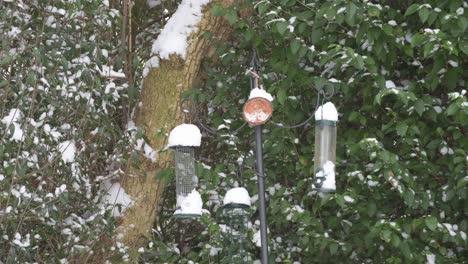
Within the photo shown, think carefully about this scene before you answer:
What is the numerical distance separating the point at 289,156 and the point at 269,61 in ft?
1.76

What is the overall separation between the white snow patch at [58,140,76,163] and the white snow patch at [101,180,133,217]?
0.48 meters

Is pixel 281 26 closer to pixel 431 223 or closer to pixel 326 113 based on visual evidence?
pixel 326 113

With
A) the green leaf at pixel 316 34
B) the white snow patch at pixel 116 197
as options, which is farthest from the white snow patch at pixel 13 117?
the green leaf at pixel 316 34

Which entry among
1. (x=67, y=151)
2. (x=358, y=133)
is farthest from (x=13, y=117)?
(x=358, y=133)

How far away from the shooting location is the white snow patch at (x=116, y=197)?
5.04 metres

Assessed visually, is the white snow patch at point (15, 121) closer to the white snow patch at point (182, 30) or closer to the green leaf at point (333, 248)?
the white snow patch at point (182, 30)

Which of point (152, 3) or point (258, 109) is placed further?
point (152, 3)

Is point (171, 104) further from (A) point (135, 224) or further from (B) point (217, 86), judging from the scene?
(A) point (135, 224)

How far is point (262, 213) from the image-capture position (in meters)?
3.48

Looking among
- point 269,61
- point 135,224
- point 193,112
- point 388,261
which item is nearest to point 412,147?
point 388,261

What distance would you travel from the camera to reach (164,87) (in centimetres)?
512

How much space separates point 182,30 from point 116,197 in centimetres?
104

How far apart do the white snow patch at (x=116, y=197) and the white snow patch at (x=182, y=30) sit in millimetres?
806

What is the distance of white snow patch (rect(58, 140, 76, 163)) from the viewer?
453 cm
